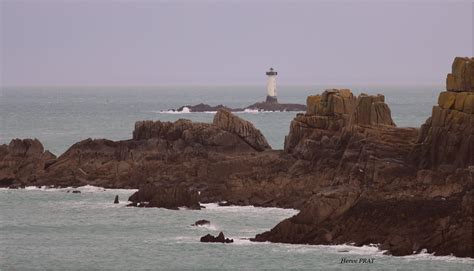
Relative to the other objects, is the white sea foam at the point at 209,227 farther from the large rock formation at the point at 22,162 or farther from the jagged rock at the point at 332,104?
the large rock formation at the point at 22,162

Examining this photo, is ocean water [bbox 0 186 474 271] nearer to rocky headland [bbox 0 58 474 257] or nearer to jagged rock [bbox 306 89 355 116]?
rocky headland [bbox 0 58 474 257]

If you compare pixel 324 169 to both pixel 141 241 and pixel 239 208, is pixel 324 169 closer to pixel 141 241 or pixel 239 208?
pixel 239 208

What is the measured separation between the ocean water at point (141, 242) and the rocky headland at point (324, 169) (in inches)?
47.1

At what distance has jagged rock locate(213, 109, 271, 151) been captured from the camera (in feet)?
306

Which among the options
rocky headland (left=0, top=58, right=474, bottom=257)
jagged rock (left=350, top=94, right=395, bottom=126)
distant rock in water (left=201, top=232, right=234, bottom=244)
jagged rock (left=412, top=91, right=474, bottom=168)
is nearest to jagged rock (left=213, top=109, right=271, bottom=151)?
rocky headland (left=0, top=58, right=474, bottom=257)

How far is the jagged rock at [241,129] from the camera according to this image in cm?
9312

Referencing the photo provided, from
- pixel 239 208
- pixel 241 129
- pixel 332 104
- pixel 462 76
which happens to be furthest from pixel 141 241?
pixel 241 129

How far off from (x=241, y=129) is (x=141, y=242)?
25673 millimetres

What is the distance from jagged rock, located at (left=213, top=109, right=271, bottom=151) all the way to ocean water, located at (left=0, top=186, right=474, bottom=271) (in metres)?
9.97

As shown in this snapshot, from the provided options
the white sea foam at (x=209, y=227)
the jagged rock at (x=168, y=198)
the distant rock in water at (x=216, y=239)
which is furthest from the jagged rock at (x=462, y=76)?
the distant rock in water at (x=216, y=239)

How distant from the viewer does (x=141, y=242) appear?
6875 centimetres

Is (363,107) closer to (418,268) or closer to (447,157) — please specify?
(447,157)

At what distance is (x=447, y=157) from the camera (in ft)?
241

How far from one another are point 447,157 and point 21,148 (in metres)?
30.9
